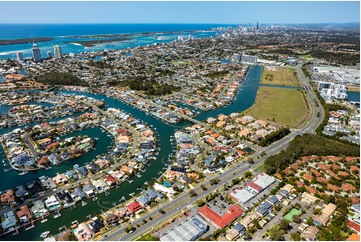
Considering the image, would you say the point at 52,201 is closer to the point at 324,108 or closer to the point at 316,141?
the point at 316,141

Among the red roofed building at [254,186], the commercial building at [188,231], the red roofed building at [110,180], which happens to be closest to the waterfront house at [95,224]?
the red roofed building at [110,180]

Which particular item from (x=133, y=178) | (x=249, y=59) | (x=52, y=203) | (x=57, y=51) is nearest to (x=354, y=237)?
(x=133, y=178)

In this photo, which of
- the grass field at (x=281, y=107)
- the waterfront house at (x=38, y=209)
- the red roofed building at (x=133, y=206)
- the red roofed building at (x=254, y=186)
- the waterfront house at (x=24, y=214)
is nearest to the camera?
the waterfront house at (x=24, y=214)

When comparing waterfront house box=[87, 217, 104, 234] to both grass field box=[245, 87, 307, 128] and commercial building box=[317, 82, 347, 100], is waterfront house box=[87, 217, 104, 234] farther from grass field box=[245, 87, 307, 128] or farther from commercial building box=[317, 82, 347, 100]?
commercial building box=[317, 82, 347, 100]

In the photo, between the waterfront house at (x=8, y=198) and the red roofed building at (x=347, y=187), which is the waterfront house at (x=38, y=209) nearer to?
the waterfront house at (x=8, y=198)

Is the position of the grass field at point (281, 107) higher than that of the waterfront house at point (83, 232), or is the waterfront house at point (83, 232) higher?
the grass field at point (281, 107)

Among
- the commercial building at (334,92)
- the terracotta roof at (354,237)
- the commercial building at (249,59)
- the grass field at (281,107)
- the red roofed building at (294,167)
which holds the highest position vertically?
the commercial building at (249,59)
